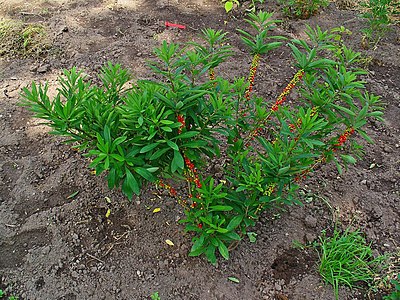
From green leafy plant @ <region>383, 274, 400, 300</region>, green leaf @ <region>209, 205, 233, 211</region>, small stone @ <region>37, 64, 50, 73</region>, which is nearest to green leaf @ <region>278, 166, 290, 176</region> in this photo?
green leaf @ <region>209, 205, 233, 211</region>

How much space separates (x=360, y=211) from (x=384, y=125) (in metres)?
1.03

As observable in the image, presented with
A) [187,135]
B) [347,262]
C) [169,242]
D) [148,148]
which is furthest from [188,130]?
[347,262]

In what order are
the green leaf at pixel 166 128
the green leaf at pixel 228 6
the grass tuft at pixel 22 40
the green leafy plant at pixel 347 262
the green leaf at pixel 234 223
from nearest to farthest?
1. the green leaf at pixel 166 128
2. the green leaf at pixel 234 223
3. the green leafy plant at pixel 347 262
4. the grass tuft at pixel 22 40
5. the green leaf at pixel 228 6

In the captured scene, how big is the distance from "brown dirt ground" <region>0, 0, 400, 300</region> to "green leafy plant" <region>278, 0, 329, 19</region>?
1.08 m

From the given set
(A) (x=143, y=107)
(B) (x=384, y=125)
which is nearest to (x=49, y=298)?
(A) (x=143, y=107)

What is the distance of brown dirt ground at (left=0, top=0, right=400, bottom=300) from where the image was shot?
262 centimetres

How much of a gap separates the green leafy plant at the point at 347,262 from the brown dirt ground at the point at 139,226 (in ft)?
0.24

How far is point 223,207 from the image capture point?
87.7 inches

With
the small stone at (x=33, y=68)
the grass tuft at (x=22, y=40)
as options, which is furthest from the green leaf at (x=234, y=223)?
the grass tuft at (x=22, y=40)

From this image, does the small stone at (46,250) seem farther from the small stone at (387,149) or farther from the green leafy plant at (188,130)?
the small stone at (387,149)

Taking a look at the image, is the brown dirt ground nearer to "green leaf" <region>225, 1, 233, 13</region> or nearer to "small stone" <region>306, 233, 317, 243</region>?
"small stone" <region>306, 233, 317, 243</region>

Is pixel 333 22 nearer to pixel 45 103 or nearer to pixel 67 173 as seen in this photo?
pixel 67 173

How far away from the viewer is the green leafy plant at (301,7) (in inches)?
185

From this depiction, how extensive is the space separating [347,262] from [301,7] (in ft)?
10.3
